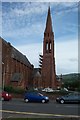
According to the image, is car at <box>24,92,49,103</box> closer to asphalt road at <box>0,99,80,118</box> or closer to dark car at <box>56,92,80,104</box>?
dark car at <box>56,92,80,104</box>

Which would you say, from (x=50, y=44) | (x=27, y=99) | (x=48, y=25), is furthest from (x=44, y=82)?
(x=27, y=99)

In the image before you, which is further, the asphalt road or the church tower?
the church tower

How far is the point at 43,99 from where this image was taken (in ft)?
100

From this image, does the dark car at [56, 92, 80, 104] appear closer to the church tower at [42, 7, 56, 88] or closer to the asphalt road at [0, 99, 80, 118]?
the asphalt road at [0, 99, 80, 118]

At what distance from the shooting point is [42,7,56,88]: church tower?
8156 centimetres

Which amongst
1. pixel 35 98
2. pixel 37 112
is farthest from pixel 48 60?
pixel 37 112

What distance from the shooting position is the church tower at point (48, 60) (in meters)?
81.6

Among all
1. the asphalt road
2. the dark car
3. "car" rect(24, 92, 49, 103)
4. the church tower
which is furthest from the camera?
the church tower

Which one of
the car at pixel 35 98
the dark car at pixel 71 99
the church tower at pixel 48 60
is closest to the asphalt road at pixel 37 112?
the dark car at pixel 71 99

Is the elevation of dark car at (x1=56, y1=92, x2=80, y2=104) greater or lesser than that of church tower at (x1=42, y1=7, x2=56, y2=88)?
lesser

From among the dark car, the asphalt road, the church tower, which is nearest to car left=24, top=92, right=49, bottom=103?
the dark car

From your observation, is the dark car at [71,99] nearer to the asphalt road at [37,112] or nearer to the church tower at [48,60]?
the asphalt road at [37,112]

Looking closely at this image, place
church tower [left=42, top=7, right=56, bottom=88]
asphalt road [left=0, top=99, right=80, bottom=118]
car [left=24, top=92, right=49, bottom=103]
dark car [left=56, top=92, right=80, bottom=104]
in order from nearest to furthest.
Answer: asphalt road [left=0, top=99, right=80, bottom=118]
dark car [left=56, top=92, right=80, bottom=104]
car [left=24, top=92, right=49, bottom=103]
church tower [left=42, top=7, right=56, bottom=88]

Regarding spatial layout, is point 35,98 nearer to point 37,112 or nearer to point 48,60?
point 37,112
